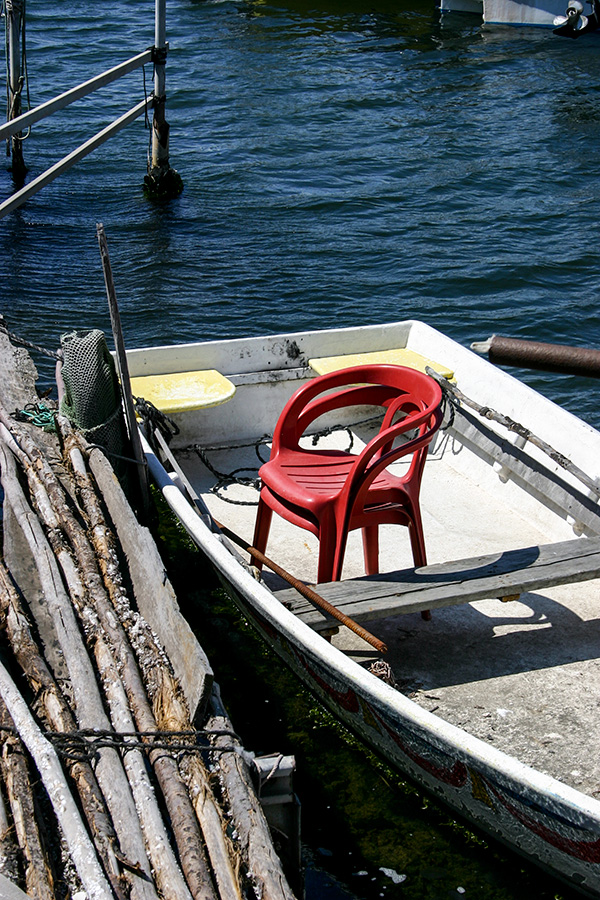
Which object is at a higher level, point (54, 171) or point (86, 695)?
Result: point (54, 171)

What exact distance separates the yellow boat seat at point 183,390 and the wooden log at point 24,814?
3058 mm

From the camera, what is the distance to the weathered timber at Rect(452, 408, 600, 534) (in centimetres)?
554

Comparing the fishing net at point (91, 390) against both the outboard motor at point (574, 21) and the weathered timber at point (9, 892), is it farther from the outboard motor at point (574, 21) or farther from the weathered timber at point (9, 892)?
the outboard motor at point (574, 21)

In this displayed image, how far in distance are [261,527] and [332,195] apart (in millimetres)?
11102

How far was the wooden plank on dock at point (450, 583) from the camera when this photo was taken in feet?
14.8

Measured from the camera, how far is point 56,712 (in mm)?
3658

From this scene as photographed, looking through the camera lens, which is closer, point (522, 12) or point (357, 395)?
point (357, 395)

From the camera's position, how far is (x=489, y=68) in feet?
72.4

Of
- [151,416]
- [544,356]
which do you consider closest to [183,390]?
[151,416]

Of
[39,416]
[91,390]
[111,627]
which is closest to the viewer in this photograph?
[111,627]

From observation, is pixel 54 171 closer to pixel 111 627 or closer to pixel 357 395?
pixel 357 395

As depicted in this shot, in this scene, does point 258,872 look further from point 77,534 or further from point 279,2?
point 279,2

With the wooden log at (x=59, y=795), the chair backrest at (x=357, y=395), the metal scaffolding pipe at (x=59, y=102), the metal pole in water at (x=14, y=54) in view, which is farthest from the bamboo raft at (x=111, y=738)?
the metal pole in water at (x=14, y=54)

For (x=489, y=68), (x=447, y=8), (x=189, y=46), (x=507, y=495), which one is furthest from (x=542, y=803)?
(x=447, y=8)
